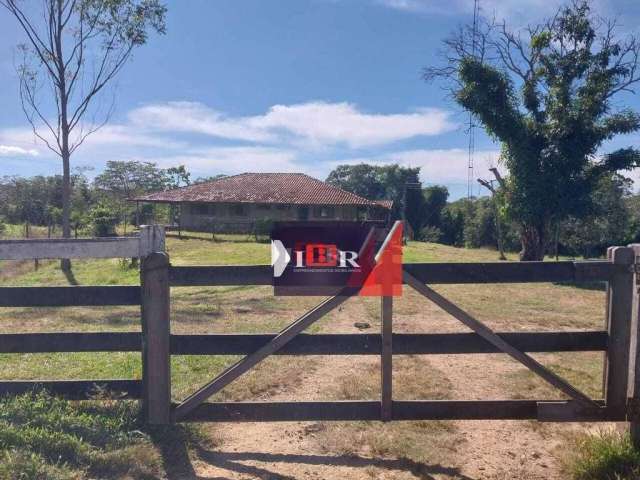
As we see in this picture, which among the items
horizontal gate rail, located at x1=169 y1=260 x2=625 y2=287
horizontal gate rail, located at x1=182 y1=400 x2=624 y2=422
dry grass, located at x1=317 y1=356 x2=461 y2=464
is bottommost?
dry grass, located at x1=317 y1=356 x2=461 y2=464

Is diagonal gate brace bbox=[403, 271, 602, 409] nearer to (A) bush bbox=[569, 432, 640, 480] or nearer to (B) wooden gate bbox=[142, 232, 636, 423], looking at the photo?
(B) wooden gate bbox=[142, 232, 636, 423]

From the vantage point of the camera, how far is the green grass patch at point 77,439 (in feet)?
9.66

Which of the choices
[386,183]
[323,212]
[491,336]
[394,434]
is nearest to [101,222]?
[323,212]

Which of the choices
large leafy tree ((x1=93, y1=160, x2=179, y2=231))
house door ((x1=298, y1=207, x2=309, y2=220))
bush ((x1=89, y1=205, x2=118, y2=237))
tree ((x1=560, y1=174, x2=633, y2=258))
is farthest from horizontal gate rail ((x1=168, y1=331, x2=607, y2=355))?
large leafy tree ((x1=93, y1=160, x2=179, y2=231))

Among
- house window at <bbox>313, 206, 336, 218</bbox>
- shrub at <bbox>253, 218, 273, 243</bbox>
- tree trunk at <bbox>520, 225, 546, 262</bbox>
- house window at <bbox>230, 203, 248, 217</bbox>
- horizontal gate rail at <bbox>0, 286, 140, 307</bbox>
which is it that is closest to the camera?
horizontal gate rail at <bbox>0, 286, 140, 307</bbox>

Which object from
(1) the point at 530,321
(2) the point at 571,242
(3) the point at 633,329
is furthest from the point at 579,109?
(3) the point at 633,329

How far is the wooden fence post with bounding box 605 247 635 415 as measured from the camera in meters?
3.40

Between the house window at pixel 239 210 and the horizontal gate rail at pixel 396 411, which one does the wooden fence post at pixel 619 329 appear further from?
the house window at pixel 239 210

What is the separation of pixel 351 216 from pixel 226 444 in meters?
32.1

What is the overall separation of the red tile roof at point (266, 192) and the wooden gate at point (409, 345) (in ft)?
93.8

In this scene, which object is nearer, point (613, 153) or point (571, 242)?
point (613, 153)

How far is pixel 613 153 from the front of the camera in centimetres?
1689

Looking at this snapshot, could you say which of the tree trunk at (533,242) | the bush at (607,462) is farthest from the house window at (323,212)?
the bush at (607,462)

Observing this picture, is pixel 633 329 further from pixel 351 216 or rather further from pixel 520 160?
pixel 351 216
